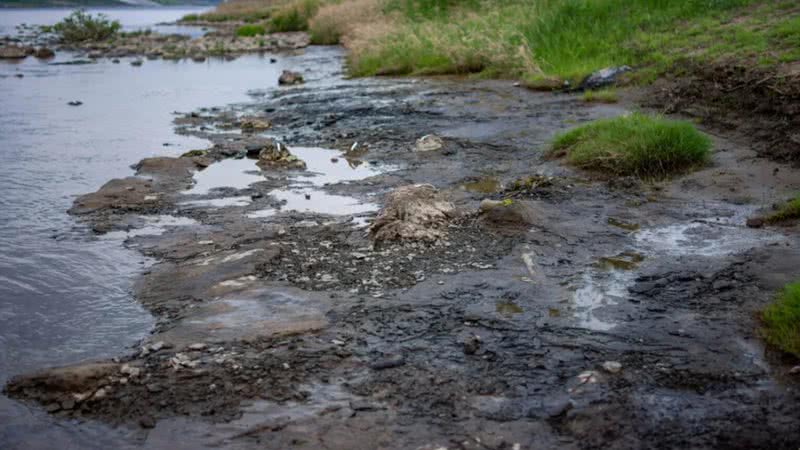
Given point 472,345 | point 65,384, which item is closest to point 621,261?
point 472,345

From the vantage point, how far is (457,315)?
4781mm

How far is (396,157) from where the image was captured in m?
9.59

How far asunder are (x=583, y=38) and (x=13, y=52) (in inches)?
815

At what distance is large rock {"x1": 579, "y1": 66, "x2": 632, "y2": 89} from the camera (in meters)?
12.9

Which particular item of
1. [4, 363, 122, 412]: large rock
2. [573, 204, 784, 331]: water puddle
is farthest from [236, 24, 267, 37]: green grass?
[4, 363, 122, 412]: large rock

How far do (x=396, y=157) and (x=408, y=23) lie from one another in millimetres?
13084

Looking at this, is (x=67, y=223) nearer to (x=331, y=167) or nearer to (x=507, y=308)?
(x=331, y=167)

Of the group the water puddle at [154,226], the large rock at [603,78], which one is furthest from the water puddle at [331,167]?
the large rock at [603,78]

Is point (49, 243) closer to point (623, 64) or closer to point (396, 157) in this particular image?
point (396, 157)

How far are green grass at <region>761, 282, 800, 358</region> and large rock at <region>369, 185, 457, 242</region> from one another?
2.59 meters

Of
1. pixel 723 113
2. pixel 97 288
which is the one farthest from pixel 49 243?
pixel 723 113

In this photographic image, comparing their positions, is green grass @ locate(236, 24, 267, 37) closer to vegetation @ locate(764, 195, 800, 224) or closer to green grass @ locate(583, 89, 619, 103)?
green grass @ locate(583, 89, 619, 103)

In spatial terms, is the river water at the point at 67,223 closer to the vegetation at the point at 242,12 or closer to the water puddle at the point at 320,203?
the water puddle at the point at 320,203

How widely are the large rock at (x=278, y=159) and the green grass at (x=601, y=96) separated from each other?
5.20 metres
